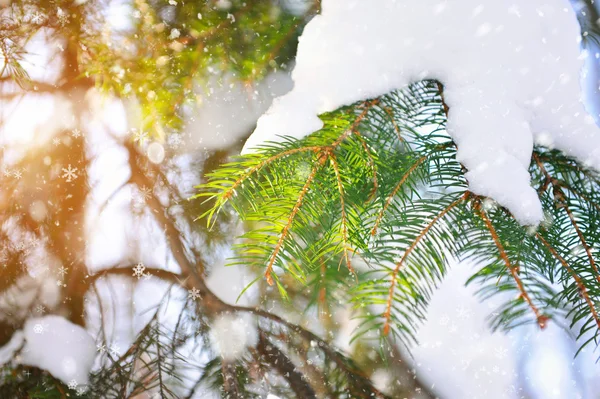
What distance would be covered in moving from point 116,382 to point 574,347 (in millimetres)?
1036

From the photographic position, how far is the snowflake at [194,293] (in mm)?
678

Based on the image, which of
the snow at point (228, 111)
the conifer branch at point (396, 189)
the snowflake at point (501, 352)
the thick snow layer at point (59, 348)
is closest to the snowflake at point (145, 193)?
the snow at point (228, 111)

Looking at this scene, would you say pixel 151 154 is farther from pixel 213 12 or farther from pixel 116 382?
pixel 116 382

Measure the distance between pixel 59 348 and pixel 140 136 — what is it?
40 centimetres

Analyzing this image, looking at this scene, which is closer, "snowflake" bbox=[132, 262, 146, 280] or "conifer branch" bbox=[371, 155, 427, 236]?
"conifer branch" bbox=[371, 155, 427, 236]

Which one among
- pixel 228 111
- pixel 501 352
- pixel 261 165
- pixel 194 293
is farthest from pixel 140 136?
pixel 501 352

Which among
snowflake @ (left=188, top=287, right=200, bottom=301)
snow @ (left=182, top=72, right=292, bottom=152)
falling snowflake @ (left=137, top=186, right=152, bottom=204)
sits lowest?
snowflake @ (left=188, top=287, right=200, bottom=301)

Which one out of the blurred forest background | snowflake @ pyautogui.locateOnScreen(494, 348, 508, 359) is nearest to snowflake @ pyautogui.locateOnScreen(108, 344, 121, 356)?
the blurred forest background

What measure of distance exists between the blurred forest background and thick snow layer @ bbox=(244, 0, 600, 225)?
192 millimetres

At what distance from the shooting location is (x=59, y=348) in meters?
0.63

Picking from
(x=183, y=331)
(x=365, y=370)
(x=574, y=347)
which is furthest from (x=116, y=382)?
(x=574, y=347)

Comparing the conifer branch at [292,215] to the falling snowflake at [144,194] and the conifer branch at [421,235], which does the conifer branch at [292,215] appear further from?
the falling snowflake at [144,194]

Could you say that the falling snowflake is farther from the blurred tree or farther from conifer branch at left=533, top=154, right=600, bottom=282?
conifer branch at left=533, top=154, right=600, bottom=282

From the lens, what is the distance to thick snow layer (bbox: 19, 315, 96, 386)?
2.04 ft
